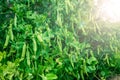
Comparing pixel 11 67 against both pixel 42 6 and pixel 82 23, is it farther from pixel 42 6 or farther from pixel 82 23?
pixel 82 23

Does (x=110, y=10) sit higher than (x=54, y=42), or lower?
higher

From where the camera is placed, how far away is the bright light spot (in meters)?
5.97

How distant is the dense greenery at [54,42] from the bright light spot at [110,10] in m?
0.21

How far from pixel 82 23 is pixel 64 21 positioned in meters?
0.30

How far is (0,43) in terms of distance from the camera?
15.9ft

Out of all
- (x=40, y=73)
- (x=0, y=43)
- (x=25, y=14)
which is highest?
(x=25, y=14)

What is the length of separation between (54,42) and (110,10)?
4.92 ft

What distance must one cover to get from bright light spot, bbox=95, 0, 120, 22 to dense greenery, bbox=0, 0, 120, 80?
0.70 ft

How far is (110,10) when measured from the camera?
20.2ft

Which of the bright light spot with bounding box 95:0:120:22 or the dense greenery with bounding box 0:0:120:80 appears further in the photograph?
the bright light spot with bounding box 95:0:120:22

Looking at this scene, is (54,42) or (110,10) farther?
(110,10)

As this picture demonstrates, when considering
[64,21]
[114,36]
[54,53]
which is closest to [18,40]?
[54,53]

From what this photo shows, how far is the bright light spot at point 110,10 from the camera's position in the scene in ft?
19.6

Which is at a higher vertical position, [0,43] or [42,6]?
[42,6]
